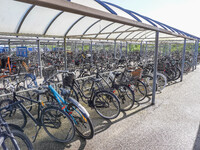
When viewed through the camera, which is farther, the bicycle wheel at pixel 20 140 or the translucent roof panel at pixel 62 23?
the translucent roof panel at pixel 62 23

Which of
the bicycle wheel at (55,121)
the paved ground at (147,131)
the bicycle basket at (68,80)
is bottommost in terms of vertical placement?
the paved ground at (147,131)

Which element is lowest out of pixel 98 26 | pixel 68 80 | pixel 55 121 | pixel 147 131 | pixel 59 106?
pixel 147 131

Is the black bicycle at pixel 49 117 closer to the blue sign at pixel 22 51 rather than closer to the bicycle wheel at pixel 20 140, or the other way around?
the bicycle wheel at pixel 20 140

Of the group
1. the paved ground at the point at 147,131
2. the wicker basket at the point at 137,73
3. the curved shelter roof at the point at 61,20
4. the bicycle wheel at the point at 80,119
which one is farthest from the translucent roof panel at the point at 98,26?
the bicycle wheel at the point at 80,119

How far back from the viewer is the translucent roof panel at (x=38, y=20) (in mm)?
3804

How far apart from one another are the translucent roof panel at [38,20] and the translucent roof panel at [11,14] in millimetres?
208

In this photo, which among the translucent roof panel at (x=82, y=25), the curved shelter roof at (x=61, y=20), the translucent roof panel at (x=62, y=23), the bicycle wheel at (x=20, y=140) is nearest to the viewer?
the bicycle wheel at (x=20, y=140)

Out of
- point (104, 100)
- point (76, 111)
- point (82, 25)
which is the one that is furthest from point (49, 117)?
point (82, 25)

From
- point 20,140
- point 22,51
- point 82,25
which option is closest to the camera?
point 20,140

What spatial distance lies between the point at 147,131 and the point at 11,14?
4.30 m

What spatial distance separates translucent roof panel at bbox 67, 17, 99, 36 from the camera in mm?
4921

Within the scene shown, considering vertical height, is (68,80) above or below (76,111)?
above

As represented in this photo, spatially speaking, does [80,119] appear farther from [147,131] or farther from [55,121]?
[147,131]

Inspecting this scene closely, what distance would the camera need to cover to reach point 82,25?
17.3 ft
